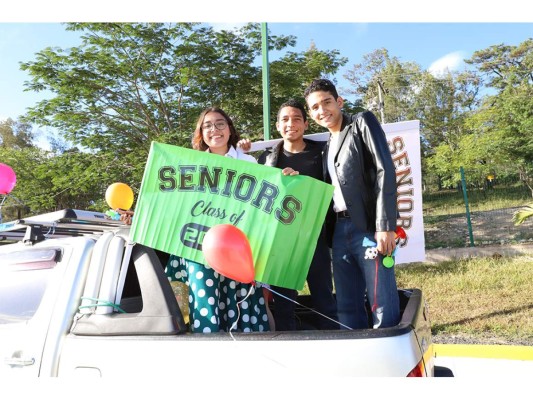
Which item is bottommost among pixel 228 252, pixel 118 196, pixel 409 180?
pixel 228 252

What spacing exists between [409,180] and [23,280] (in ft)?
14.4

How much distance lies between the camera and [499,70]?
907 inches

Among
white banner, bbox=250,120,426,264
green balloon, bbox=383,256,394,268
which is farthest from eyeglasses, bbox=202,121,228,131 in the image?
white banner, bbox=250,120,426,264

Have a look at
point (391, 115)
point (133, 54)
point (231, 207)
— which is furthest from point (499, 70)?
point (231, 207)

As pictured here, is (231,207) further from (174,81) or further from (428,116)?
(428,116)

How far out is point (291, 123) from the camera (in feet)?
10.9

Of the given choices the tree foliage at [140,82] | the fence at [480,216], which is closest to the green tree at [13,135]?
A: the tree foliage at [140,82]

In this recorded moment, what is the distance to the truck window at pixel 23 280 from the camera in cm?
251

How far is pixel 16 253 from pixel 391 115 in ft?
93.1

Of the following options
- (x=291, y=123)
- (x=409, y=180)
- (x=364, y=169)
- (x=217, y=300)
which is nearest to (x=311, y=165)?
(x=291, y=123)

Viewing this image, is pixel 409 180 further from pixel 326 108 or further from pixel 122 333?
pixel 122 333

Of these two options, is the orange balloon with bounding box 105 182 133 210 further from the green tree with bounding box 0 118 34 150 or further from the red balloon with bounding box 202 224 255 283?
the green tree with bounding box 0 118 34 150

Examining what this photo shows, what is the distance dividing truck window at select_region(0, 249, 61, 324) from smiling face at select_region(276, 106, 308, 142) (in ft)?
5.49

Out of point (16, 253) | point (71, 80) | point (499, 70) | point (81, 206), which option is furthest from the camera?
point (499, 70)
